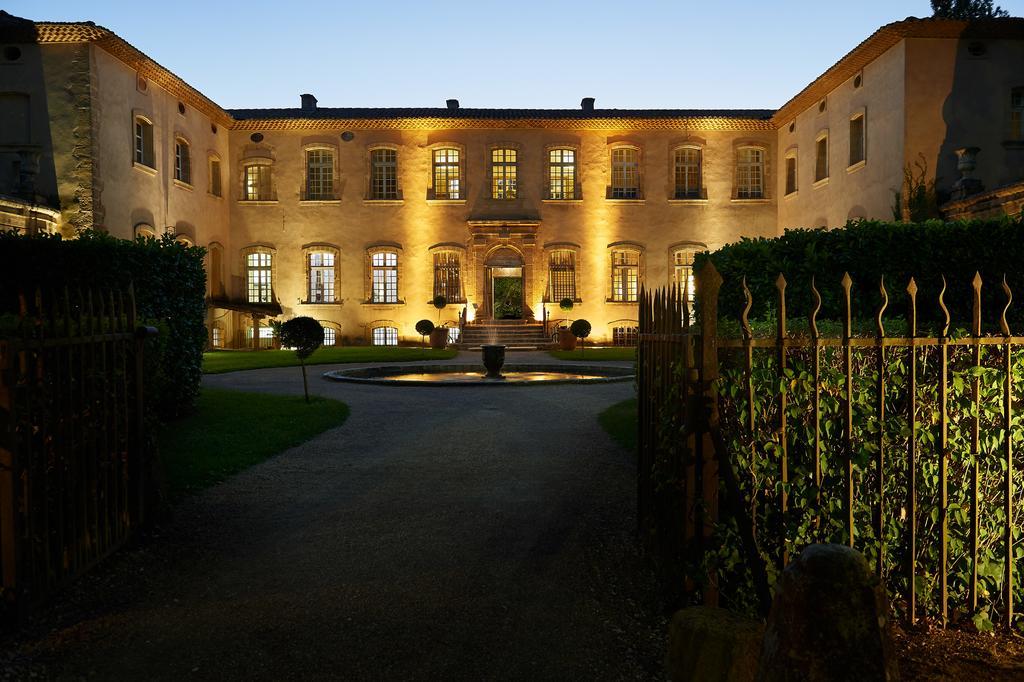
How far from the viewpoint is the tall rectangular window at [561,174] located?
24703 millimetres

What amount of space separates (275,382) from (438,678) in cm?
1100

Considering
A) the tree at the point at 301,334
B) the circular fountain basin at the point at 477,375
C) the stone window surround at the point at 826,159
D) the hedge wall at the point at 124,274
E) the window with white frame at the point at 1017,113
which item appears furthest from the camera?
the stone window surround at the point at 826,159

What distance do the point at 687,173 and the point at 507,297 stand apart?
23.9 feet

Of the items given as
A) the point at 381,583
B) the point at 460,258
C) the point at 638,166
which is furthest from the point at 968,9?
the point at 381,583

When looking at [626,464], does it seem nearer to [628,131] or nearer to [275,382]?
[275,382]

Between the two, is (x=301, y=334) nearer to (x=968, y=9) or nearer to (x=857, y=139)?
(x=857, y=139)

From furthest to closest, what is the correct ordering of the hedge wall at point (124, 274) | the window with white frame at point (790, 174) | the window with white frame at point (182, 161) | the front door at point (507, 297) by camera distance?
1. the front door at point (507, 297)
2. the window with white frame at point (790, 174)
3. the window with white frame at point (182, 161)
4. the hedge wall at point (124, 274)

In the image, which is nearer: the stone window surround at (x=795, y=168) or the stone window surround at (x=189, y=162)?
the stone window surround at (x=189, y=162)

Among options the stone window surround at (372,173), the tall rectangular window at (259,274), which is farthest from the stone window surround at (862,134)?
the tall rectangular window at (259,274)

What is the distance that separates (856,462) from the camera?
2941 millimetres

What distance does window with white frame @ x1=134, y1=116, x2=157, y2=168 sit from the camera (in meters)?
19.4

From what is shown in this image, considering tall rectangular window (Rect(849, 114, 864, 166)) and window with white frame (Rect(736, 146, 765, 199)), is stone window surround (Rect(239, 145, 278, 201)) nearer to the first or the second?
window with white frame (Rect(736, 146, 765, 199))

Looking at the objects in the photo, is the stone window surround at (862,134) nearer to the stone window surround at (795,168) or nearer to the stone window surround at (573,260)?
the stone window surround at (795,168)

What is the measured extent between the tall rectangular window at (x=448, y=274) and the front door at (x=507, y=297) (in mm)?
1265
